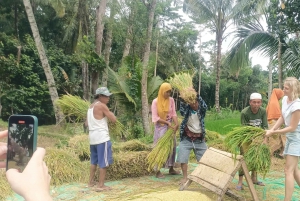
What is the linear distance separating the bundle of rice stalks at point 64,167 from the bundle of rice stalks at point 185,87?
1.78 metres

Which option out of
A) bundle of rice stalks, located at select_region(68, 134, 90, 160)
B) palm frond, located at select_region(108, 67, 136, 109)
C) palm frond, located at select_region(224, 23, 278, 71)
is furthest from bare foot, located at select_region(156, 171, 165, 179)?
palm frond, located at select_region(224, 23, 278, 71)

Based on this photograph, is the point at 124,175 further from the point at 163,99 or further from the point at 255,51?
the point at 255,51

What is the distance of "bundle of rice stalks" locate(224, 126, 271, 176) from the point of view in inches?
132

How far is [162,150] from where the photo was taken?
14.0 ft

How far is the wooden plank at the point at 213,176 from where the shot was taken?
3.31 m

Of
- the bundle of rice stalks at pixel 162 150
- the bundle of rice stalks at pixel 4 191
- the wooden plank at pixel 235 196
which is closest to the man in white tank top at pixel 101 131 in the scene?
the bundle of rice stalks at pixel 162 150

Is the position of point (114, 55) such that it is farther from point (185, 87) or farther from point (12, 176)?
point (12, 176)

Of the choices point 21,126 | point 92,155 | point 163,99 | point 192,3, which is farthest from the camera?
point 192,3

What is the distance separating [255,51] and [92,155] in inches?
196

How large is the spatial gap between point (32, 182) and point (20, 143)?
0.48 metres

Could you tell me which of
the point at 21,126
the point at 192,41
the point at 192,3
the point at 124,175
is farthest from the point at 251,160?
the point at 192,41

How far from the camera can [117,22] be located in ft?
29.5

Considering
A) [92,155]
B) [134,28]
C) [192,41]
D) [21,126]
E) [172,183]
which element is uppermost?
[192,41]

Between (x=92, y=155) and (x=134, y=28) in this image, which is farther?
(x=134, y=28)
